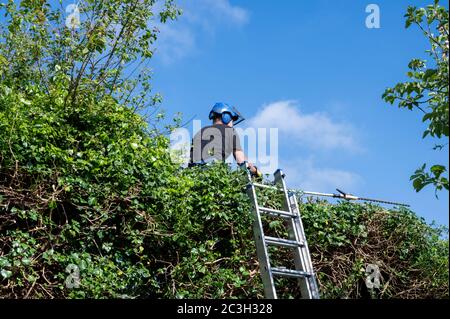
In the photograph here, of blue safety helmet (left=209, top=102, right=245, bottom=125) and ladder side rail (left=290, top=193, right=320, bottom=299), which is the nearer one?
ladder side rail (left=290, top=193, right=320, bottom=299)

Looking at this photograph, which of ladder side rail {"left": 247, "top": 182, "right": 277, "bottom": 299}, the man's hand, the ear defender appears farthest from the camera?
the ear defender

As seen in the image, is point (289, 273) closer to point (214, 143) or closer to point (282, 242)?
point (282, 242)

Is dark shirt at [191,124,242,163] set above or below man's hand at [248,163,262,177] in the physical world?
above

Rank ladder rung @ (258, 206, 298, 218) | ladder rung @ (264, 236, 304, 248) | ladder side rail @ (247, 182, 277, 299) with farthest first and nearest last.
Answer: ladder rung @ (258, 206, 298, 218), ladder rung @ (264, 236, 304, 248), ladder side rail @ (247, 182, 277, 299)

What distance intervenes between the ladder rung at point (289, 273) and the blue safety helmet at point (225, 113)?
2582mm

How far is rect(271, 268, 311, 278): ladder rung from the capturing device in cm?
566

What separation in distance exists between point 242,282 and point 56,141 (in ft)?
7.25

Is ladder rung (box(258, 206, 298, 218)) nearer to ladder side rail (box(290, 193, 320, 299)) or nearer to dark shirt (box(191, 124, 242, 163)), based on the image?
ladder side rail (box(290, 193, 320, 299))

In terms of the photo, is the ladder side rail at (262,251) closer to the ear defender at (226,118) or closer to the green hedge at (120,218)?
the green hedge at (120,218)

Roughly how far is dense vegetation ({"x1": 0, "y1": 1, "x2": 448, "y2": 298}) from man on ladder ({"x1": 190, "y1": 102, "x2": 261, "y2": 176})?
71 cm

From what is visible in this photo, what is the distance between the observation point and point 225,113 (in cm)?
785

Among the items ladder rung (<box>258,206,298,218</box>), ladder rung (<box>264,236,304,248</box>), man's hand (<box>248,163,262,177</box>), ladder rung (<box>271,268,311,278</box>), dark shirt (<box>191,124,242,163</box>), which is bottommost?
ladder rung (<box>271,268,311,278</box>)

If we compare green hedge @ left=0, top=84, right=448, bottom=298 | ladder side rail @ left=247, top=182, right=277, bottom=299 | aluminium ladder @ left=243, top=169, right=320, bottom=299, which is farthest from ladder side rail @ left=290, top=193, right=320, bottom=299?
ladder side rail @ left=247, top=182, right=277, bottom=299

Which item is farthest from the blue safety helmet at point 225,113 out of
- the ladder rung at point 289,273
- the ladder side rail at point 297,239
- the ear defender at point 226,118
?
the ladder rung at point 289,273
